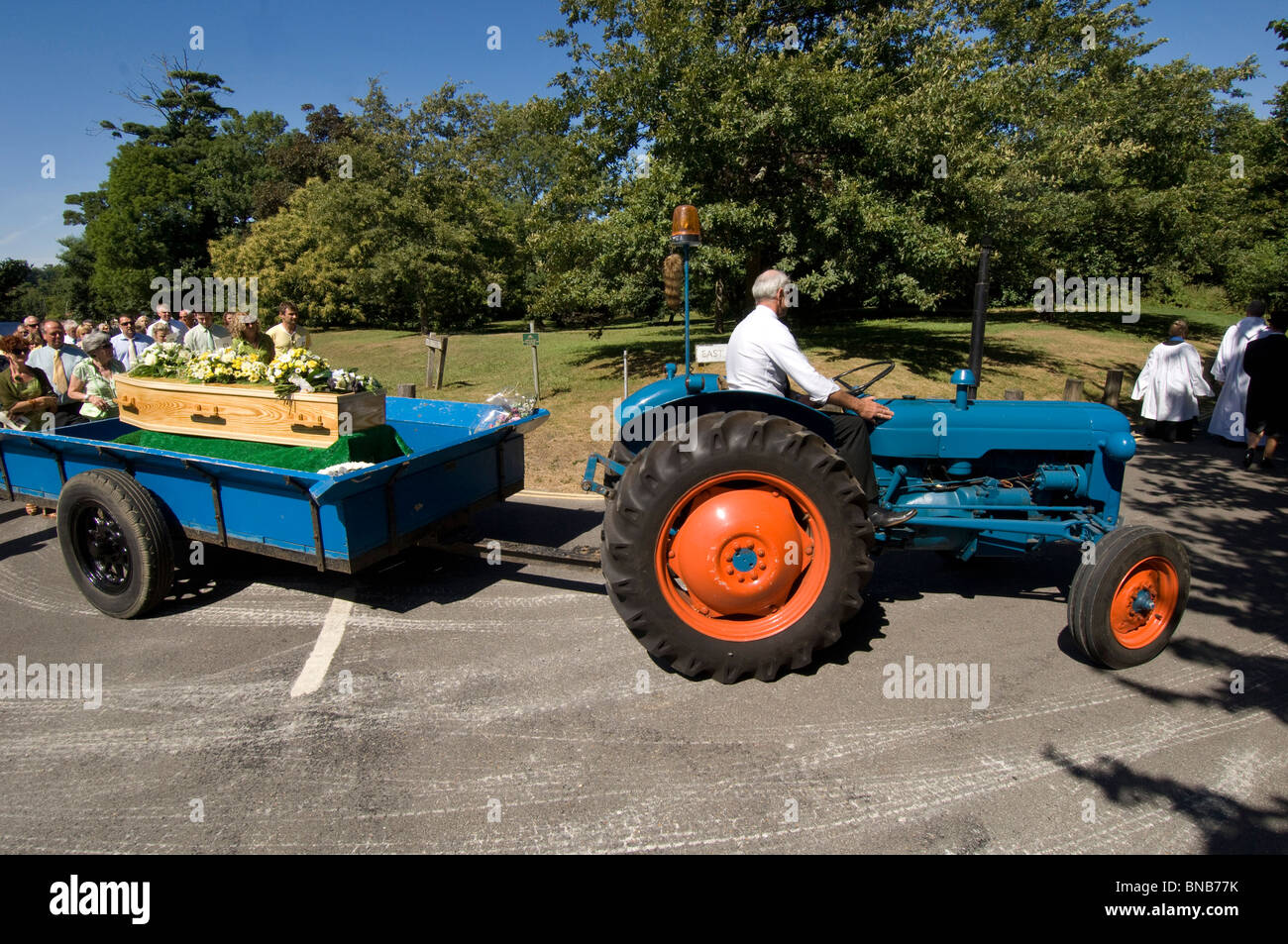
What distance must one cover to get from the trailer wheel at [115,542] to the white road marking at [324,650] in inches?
40.6

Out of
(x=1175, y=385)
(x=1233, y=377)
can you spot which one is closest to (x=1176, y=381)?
(x=1175, y=385)

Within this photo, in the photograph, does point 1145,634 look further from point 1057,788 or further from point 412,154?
point 412,154

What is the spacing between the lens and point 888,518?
3.91 m

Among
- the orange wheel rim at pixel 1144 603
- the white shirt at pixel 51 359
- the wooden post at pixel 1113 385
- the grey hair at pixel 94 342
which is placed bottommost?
the orange wheel rim at pixel 1144 603

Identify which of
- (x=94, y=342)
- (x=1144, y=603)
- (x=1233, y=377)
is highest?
(x=94, y=342)

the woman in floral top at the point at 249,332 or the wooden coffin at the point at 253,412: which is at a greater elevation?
the woman in floral top at the point at 249,332

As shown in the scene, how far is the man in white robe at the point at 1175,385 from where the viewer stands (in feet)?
30.3

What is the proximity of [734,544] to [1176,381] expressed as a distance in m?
8.74

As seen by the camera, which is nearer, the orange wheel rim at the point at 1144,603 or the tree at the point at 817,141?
the orange wheel rim at the point at 1144,603

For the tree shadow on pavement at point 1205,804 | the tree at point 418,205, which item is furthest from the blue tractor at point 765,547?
the tree at point 418,205

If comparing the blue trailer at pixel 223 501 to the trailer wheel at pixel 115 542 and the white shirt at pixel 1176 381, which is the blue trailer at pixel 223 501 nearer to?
the trailer wheel at pixel 115 542

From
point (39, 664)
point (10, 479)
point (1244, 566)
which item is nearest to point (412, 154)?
point (10, 479)

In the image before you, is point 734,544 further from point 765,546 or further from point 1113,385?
point 1113,385
